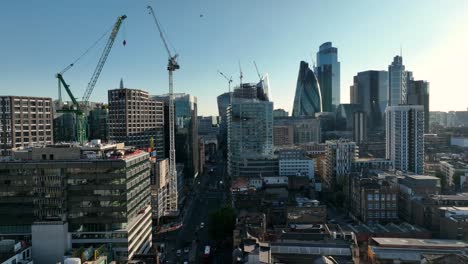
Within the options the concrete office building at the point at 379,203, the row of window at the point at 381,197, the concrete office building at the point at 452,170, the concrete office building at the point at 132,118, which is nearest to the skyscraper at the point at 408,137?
the concrete office building at the point at 452,170

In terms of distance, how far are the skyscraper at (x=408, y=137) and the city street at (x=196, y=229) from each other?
2026 inches

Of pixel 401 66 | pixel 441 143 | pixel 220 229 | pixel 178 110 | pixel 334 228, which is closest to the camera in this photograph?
pixel 334 228

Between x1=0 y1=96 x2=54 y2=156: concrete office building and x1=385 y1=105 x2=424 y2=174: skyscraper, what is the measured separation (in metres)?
91.1

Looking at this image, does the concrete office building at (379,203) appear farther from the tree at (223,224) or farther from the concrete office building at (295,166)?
the concrete office building at (295,166)

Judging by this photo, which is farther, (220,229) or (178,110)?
(178,110)

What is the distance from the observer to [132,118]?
97938 mm

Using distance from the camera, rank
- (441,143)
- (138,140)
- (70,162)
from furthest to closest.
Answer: (441,143)
(138,140)
(70,162)

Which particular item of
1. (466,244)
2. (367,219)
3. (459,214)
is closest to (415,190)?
(367,219)

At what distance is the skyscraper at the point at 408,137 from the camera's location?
10438 cm

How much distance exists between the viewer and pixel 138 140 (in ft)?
328

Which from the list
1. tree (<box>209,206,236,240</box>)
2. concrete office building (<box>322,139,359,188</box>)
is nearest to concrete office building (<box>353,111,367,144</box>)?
concrete office building (<box>322,139,359,188</box>)

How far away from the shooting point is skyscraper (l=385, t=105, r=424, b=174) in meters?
104

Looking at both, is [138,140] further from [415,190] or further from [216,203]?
[415,190]

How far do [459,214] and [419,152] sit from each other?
53.1 m
